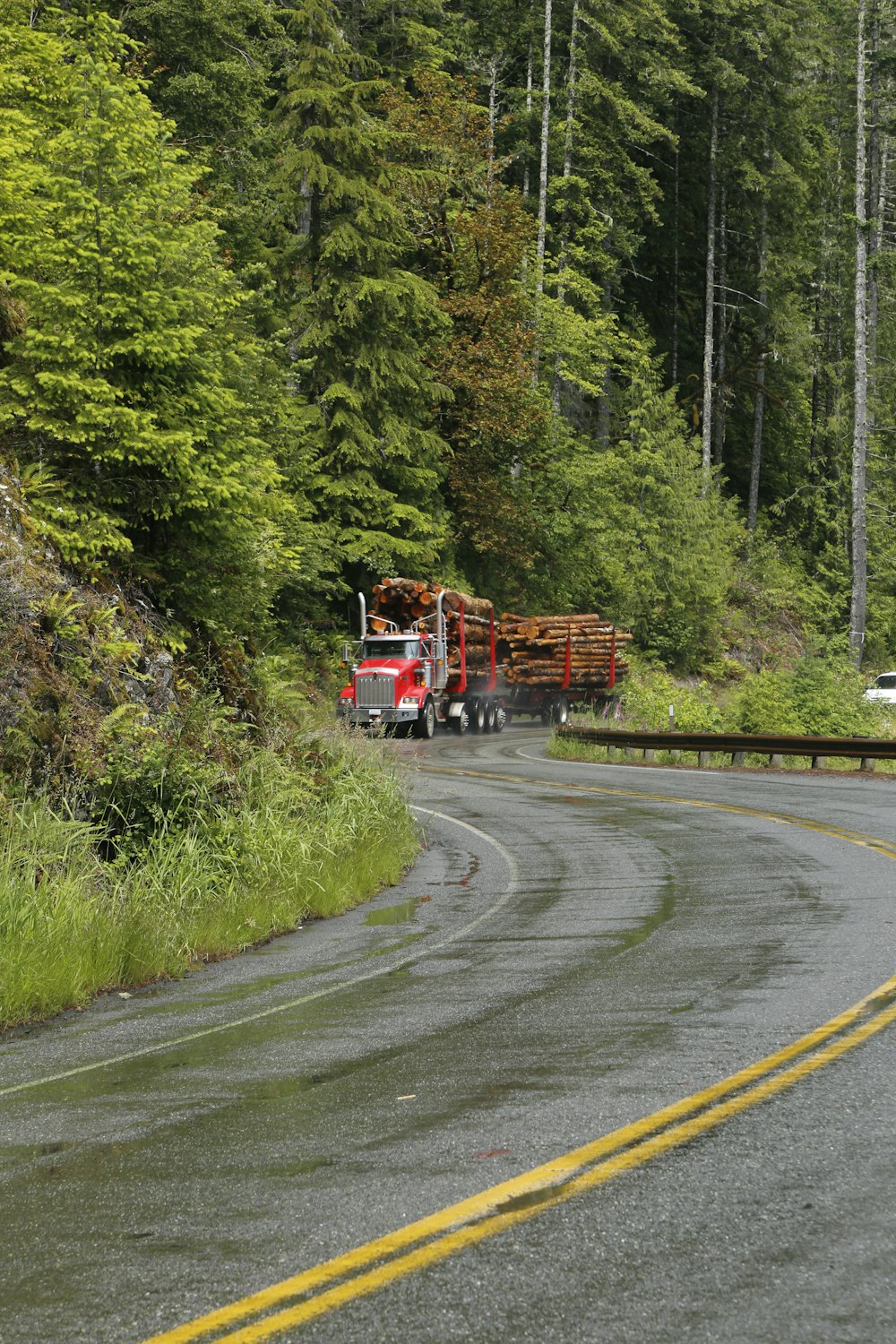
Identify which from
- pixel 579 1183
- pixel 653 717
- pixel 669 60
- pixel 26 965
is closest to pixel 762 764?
pixel 653 717

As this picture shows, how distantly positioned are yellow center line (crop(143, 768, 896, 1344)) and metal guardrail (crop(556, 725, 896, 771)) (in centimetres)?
1998

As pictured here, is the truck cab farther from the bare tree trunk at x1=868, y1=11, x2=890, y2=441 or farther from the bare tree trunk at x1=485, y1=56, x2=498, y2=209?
the bare tree trunk at x1=485, y1=56, x2=498, y2=209

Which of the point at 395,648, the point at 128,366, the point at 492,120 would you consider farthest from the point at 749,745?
the point at 492,120

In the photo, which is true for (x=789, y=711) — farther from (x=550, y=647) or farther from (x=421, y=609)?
(x=550, y=647)

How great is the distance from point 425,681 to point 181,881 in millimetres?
24490

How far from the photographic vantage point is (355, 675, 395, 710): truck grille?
35.1 metres

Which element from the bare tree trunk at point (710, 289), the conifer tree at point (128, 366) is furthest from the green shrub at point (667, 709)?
the conifer tree at point (128, 366)

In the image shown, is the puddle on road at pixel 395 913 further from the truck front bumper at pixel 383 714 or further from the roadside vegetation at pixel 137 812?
the truck front bumper at pixel 383 714

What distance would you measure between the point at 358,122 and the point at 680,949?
3675 centimetres

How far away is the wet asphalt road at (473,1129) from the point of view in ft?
13.6

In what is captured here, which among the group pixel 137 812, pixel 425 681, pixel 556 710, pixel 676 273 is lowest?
pixel 137 812

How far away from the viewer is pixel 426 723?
3656cm

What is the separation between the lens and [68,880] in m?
10.6

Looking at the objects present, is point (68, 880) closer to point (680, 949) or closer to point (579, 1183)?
point (680, 949)
